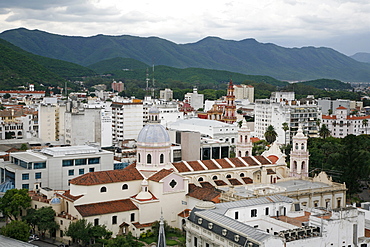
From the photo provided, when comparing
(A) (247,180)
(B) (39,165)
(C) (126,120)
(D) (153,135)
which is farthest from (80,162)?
(C) (126,120)

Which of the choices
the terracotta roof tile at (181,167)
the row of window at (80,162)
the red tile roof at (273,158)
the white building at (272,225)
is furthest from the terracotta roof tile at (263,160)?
the row of window at (80,162)

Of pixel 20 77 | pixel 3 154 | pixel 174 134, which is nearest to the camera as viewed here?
pixel 3 154

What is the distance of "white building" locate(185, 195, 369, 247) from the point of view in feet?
106

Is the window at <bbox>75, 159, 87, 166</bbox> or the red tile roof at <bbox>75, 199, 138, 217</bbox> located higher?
the window at <bbox>75, 159, 87, 166</bbox>

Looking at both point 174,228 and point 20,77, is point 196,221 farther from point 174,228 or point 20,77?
point 20,77

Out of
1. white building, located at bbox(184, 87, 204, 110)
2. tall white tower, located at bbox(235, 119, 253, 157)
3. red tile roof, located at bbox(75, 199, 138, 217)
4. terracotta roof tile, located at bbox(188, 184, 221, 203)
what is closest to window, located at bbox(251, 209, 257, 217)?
terracotta roof tile, located at bbox(188, 184, 221, 203)

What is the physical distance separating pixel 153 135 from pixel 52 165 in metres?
12.2

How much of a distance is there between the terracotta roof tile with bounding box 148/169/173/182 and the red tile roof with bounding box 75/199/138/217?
3109 mm

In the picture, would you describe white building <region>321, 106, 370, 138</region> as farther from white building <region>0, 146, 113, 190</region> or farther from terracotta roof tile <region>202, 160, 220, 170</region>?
white building <region>0, 146, 113, 190</region>

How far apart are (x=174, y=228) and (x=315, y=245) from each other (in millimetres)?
17439

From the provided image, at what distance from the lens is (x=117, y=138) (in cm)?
10188

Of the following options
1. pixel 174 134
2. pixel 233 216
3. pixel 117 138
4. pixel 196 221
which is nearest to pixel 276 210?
pixel 233 216

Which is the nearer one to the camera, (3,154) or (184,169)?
(184,169)

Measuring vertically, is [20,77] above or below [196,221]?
above
